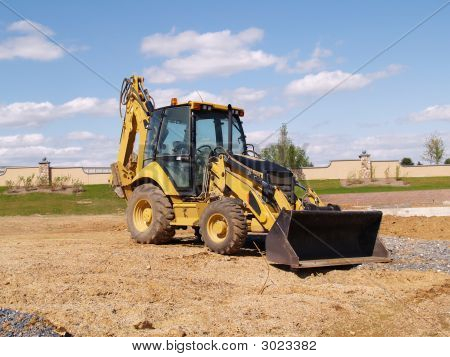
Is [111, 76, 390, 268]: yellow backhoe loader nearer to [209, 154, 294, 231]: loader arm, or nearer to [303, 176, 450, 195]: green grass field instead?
[209, 154, 294, 231]: loader arm

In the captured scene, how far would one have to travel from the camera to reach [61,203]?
26.6 m

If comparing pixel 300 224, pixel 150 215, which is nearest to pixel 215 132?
pixel 150 215

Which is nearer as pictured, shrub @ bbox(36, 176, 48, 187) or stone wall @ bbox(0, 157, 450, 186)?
shrub @ bbox(36, 176, 48, 187)

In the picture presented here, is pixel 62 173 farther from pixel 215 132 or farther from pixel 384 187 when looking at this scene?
pixel 215 132

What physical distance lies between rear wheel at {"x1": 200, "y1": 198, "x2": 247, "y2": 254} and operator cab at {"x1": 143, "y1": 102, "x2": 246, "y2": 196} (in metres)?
1.15

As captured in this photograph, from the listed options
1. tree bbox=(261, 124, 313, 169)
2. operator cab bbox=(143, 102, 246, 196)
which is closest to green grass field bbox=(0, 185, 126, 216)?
tree bbox=(261, 124, 313, 169)

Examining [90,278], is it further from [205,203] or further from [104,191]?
[104,191]

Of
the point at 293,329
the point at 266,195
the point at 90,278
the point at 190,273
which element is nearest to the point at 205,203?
the point at 266,195

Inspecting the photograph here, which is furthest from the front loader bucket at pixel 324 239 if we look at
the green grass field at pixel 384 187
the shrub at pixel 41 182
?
the shrub at pixel 41 182

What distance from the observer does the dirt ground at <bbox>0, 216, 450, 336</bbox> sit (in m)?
6.36

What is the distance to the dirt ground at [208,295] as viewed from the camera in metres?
6.36

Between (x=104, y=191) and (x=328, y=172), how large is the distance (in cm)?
2149

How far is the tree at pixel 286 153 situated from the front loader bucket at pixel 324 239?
52.0 feet

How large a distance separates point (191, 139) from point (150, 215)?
1989 mm
